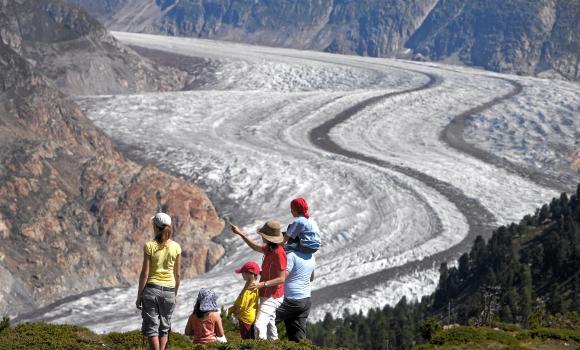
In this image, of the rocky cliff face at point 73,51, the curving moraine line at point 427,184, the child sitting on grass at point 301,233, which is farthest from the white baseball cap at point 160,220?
the rocky cliff face at point 73,51

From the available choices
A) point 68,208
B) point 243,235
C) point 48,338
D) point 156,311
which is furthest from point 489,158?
point 156,311

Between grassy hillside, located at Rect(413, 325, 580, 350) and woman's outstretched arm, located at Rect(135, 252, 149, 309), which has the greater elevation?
woman's outstretched arm, located at Rect(135, 252, 149, 309)

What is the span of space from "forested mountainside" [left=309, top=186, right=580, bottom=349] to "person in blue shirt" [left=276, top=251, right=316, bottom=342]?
747 inches

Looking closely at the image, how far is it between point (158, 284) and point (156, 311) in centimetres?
42

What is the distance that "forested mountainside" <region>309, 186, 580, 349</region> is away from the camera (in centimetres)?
3947

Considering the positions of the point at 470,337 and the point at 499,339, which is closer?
the point at 499,339

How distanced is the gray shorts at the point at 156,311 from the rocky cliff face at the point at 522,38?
15607 cm

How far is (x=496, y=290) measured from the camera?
42.7 m

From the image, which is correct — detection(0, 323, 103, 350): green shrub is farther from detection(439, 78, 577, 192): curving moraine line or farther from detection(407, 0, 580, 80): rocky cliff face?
detection(407, 0, 580, 80): rocky cliff face

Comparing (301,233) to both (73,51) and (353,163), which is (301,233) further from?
(73,51)

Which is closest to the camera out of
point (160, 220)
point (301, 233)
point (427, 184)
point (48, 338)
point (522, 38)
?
point (160, 220)

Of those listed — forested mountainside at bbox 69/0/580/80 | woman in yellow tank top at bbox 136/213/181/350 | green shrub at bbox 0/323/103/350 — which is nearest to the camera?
woman in yellow tank top at bbox 136/213/181/350

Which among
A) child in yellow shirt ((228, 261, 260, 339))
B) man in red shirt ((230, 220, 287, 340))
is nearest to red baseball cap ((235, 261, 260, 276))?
child in yellow shirt ((228, 261, 260, 339))

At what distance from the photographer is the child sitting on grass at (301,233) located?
1388cm
